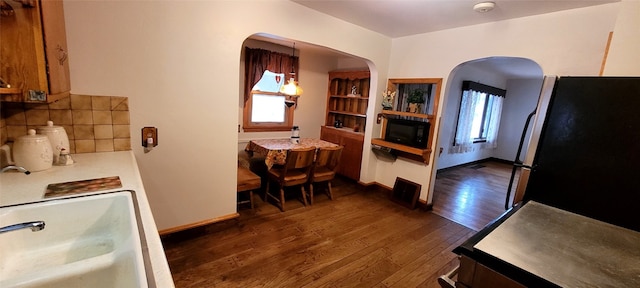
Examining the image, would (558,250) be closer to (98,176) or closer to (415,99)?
(98,176)

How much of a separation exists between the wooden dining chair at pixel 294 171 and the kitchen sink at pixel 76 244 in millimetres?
1951

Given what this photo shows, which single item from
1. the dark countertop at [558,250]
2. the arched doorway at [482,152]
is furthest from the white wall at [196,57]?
the dark countertop at [558,250]

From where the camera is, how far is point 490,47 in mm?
2682

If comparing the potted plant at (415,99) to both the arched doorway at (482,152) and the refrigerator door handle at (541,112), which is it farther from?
the refrigerator door handle at (541,112)

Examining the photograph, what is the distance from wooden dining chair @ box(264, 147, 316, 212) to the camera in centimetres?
302

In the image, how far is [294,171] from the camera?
10.7 feet

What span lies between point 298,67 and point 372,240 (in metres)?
3.03

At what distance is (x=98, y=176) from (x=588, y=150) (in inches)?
99.5

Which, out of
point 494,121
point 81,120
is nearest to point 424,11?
point 81,120

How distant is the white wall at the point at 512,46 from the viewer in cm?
211

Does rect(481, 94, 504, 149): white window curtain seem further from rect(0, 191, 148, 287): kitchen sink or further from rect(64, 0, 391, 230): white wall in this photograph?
rect(0, 191, 148, 287): kitchen sink

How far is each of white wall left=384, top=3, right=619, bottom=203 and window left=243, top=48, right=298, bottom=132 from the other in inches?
68.9

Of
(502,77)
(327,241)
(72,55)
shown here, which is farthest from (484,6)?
(502,77)

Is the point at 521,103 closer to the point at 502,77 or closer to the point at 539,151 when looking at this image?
the point at 502,77
